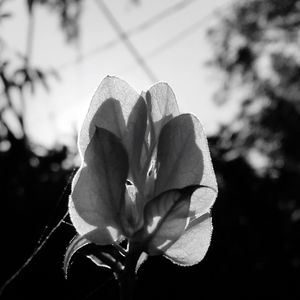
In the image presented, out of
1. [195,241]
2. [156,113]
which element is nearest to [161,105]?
[156,113]

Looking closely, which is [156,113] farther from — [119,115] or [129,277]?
[129,277]

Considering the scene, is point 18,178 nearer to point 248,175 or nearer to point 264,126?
point 248,175

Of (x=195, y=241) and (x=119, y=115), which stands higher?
(x=119, y=115)

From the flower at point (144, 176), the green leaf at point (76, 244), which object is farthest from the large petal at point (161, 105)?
the green leaf at point (76, 244)

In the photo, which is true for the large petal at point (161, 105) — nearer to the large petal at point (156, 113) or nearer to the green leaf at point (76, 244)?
the large petal at point (156, 113)

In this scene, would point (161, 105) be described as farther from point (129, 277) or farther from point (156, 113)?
point (129, 277)

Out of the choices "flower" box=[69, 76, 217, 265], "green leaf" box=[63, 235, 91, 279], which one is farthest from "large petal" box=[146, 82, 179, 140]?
"green leaf" box=[63, 235, 91, 279]

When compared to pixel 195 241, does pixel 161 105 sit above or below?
above
